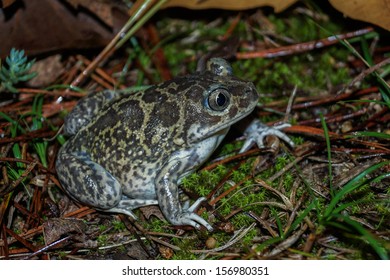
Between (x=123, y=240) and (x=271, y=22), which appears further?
(x=271, y=22)

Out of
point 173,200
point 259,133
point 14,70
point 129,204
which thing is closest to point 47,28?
point 14,70

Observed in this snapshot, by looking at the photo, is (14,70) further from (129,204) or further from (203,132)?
(203,132)

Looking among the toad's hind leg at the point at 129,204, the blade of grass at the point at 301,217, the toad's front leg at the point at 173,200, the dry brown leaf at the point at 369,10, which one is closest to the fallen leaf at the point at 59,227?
the toad's hind leg at the point at 129,204

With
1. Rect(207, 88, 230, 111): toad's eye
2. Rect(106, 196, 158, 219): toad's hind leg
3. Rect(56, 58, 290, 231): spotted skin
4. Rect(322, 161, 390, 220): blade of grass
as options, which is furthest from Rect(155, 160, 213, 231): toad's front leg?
Rect(322, 161, 390, 220): blade of grass

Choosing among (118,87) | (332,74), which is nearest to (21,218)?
(118,87)

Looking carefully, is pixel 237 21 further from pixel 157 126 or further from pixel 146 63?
pixel 157 126

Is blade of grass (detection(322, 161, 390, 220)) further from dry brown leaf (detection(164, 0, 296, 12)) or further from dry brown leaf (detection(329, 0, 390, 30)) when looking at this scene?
dry brown leaf (detection(164, 0, 296, 12))

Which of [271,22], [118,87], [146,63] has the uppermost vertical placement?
[271,22]
